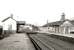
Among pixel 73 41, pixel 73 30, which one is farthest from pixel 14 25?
pixel 73 41

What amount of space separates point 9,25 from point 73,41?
132 feet

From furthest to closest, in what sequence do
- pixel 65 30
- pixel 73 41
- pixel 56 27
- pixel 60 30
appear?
pixel 56 27 → pixel 60 30 → pixel 65 30 → pixel 73 41

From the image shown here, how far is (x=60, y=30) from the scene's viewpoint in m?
60.4

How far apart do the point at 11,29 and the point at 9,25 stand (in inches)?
72.0

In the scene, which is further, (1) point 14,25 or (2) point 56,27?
(2) point 56,27

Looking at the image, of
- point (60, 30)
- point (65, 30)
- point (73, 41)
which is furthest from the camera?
point (60, 30)

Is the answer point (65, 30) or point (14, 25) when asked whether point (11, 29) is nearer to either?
point (14, 25)

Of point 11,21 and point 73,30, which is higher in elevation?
point 11,21

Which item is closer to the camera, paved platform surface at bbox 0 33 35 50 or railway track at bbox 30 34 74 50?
railway track at bbox 30 34 74 50

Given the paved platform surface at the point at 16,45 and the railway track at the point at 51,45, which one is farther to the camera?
the paved platform surface at the point at 16,45

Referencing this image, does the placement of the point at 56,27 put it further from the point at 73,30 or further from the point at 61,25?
the point at 73,30

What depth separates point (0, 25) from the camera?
5831 centimetres

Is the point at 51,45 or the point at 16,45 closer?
the point at 51,45

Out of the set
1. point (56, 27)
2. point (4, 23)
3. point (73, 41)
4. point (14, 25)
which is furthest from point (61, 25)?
point (73, 41)
